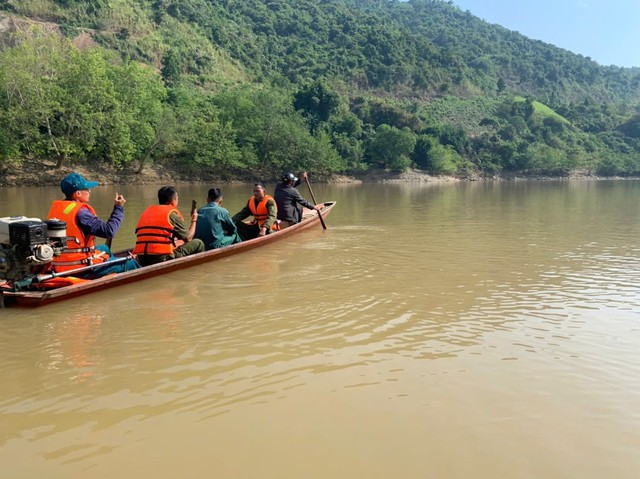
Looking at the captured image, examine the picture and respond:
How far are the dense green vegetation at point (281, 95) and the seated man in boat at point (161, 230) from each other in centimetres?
2513

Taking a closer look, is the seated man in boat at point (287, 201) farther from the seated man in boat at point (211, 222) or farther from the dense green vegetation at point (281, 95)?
the dense green vegetation at point (281, 95)

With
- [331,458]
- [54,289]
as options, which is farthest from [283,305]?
[331,458]

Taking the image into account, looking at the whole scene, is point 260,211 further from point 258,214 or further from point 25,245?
point 25,245

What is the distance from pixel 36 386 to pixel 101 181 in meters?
30.6

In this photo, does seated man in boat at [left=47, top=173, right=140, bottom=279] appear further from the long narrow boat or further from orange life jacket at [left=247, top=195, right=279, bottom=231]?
orange life jacket at [left=247, top=195, right=279, bottom=231]

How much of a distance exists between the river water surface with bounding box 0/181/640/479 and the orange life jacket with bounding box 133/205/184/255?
0.44m

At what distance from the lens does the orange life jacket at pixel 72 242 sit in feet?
18.7

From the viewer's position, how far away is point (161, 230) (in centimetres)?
681

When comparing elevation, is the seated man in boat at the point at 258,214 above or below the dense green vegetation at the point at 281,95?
below

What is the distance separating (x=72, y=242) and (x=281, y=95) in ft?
137

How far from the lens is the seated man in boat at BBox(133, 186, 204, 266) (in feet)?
21.7

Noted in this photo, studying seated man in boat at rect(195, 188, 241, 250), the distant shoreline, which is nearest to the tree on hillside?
the distant shoreline

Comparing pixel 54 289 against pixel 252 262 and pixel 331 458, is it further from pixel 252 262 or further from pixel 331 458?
pixel 331 458

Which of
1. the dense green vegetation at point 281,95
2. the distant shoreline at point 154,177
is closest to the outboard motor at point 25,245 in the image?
the dense green vegetation at point 281,95
